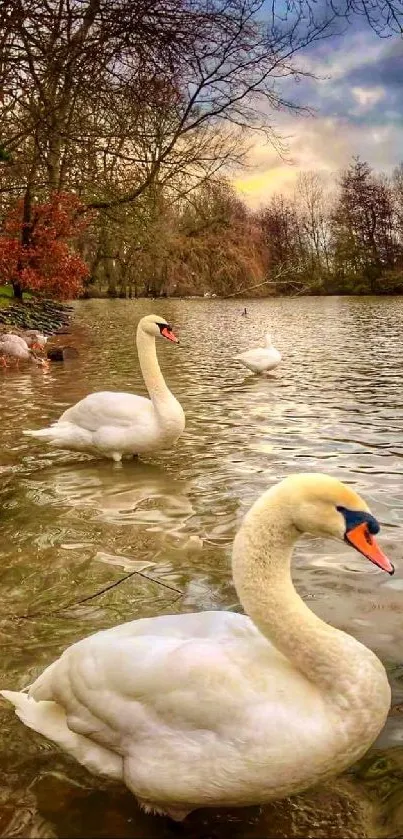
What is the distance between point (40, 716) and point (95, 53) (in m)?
5.35

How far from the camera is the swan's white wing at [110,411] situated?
22.1 ft

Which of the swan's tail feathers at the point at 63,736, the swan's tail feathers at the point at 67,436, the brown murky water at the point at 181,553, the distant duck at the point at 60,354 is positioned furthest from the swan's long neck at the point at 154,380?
the distant duck at the point at 60,354

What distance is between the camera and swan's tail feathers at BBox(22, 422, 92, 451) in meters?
6.88

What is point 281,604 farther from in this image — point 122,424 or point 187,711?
point 122,424

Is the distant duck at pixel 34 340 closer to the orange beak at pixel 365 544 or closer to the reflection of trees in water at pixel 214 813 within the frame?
the reflection of trees in water at pixel 214 813

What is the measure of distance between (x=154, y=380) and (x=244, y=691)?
4870mm

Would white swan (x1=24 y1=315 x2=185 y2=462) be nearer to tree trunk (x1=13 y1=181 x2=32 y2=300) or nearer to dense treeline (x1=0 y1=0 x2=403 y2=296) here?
dense treeline (x1=0 y1=0 x2=403 y2=296)

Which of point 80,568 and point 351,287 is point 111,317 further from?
point 351,287

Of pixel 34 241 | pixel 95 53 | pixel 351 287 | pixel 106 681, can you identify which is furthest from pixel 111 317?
pixel 351 287

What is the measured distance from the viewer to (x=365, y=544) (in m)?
2.28

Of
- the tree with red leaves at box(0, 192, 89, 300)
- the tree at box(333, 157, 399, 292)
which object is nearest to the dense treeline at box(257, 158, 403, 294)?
the tree at box(333, 157, 399, 292)

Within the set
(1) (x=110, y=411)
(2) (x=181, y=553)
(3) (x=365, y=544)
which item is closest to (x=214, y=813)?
(3) (x=365, y=544)

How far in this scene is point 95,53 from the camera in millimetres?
6184

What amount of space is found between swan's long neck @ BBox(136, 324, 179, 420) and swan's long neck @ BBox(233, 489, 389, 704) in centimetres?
420
